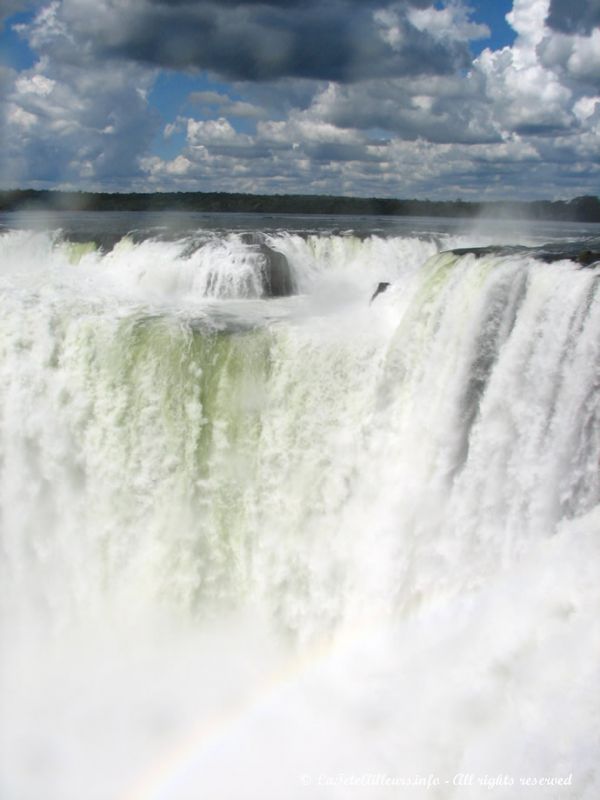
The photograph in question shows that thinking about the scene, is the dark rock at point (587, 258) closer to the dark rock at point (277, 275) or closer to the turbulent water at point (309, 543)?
the turbulent water at point (309, 543)

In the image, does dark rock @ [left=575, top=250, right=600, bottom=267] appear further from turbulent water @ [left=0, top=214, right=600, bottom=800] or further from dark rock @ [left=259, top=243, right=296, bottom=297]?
dark rock @ [left=259, top=243, right=296, bottom=297]

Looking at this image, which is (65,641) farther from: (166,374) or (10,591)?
(166,374)

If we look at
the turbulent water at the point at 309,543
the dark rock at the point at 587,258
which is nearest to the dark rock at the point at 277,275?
the turbulent water at the point at 309,543

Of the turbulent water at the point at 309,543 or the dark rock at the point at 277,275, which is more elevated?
the dark rock at the point at 277,275

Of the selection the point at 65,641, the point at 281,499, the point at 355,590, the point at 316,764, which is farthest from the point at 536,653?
the point at 65,641

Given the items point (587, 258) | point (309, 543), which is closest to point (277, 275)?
point (309, 543)

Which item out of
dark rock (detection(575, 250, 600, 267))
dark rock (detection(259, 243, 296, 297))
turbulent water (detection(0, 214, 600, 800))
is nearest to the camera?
turbulent water (detection(0, 214, 600, 800))

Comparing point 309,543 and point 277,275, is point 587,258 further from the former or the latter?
point 277,275

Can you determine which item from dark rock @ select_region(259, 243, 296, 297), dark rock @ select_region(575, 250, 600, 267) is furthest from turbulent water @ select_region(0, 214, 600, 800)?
dark rock @ select_region(259, 243, 296, 297)

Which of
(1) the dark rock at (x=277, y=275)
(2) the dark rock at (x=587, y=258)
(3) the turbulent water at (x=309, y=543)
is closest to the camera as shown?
(3) the turbulent water at (x=309, y=543)
